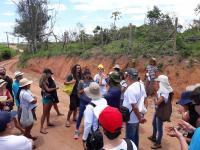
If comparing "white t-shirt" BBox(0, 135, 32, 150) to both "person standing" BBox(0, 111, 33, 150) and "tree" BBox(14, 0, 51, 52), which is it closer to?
"person standing" BBox(0, 111, 33, 150)

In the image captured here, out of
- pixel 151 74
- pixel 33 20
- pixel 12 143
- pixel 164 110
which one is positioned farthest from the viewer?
pixel 33 20

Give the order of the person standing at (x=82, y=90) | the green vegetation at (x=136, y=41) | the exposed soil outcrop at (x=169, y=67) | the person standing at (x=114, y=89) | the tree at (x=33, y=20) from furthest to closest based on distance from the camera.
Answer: the tree at (x=33, y=20) < the green vegetation at (x=136, y=41) < the exposed soil outcrop at (x=169, y=67) < the person standing at (x=82, y=90) < the person standing at (x=114, y=89)

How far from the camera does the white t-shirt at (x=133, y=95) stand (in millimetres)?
6270

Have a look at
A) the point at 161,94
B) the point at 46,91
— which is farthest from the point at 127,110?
the point at 46,91

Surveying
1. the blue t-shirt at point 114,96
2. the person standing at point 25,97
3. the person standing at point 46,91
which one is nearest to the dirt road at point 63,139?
the person standing at point 46,91

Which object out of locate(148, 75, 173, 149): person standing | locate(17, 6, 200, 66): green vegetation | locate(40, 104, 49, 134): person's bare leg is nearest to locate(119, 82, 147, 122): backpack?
locate(148, 75, 173, 149): person standing

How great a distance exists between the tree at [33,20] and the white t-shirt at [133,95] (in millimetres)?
23940

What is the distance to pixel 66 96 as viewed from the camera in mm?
14055

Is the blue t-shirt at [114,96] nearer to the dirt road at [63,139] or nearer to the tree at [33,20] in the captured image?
the dirt road at [63,139]

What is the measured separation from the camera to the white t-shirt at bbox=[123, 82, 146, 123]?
6.27 meters

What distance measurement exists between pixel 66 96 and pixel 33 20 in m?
18.1

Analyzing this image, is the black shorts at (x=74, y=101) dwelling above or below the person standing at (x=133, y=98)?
below

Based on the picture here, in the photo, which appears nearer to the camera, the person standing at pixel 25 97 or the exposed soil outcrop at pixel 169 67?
the person standing at pixel 25 97

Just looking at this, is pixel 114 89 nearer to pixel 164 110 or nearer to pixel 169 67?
pixel 164 110
